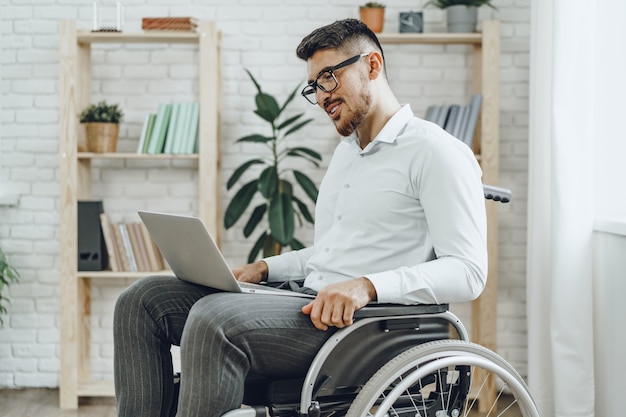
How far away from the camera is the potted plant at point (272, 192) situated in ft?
10.7

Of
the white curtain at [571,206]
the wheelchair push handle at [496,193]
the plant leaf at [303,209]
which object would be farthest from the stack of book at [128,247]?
the wheelchair push handle at [496,193]

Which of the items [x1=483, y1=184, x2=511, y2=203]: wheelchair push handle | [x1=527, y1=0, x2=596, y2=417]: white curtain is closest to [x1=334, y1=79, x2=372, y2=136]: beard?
[x1=483, y1=184, x2=511, y2=203]: wheelchair push handle

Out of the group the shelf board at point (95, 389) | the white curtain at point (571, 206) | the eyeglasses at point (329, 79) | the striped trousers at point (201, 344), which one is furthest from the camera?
the shelf board at point (95, 389)

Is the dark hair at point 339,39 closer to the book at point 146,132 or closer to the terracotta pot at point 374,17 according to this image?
the terracotta pot at point 374,17

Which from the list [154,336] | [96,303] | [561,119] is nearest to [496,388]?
[561,119]

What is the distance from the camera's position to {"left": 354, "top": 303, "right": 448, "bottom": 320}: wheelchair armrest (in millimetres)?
1658

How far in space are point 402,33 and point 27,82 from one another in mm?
1647

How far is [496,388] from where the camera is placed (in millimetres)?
3461

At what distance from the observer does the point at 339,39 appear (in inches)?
75.1

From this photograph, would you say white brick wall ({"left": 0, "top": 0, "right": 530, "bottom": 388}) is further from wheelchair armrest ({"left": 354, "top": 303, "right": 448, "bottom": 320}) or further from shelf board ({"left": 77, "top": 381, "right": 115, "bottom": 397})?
wheelchair armrest ({"left": 354, "top": 303, "right": 448, "bottom": 320})

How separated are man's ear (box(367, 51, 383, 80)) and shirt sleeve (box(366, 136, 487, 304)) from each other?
27cm

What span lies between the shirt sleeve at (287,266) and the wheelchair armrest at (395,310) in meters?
0.44

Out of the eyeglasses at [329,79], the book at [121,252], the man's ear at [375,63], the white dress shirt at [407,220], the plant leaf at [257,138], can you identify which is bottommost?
the book at [121,252]

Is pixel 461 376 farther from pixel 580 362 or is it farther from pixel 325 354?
pixel 580 362
